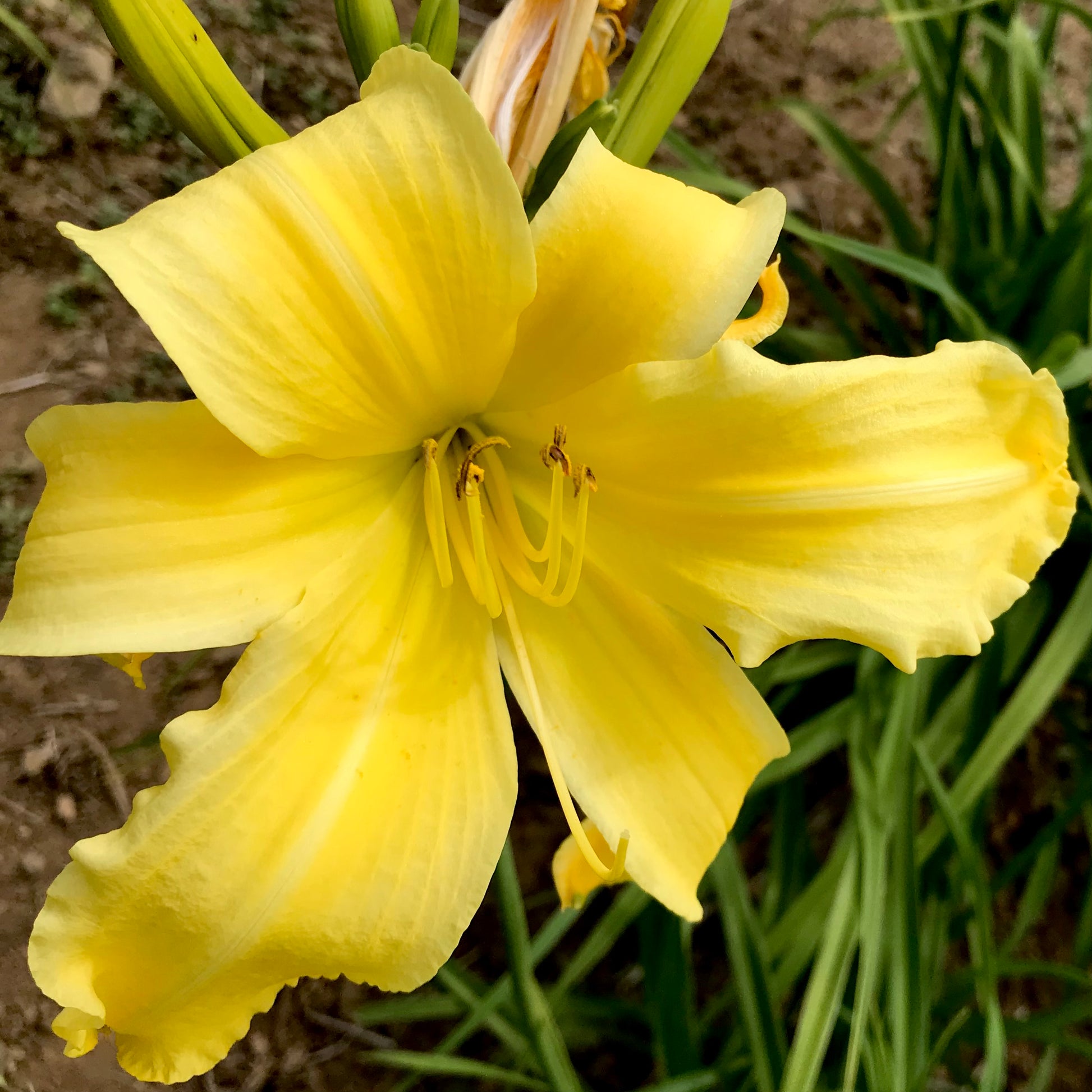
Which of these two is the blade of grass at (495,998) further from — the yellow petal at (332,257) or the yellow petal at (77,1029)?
the yellow petal at (332,257)

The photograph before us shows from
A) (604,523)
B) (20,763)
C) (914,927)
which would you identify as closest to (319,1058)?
(20,763)

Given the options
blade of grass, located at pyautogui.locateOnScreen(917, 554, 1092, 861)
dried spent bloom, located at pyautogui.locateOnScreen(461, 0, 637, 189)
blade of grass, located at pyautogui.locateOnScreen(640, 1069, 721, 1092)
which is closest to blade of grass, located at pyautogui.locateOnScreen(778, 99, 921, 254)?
blade of grass, located at pyautogui.locateOnScreen(917, 554, 1092, 861)

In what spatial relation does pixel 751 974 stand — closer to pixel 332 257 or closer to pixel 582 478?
pixel 582 478

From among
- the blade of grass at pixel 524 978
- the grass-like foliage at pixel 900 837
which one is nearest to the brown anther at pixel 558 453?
the blade of grass at pixel 524 978

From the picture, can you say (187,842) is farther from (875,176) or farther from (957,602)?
(875,176)

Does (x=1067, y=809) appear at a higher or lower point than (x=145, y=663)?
higher
